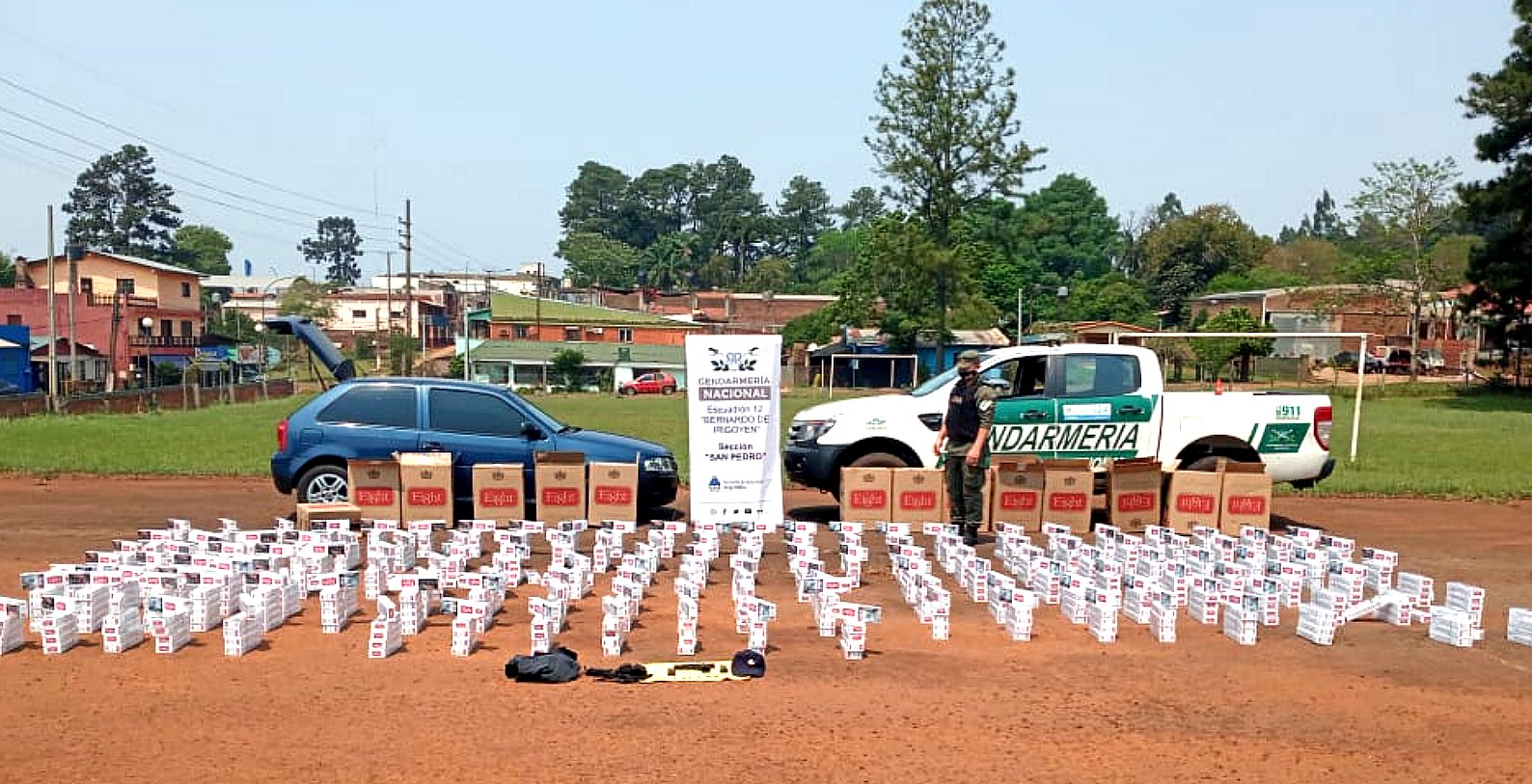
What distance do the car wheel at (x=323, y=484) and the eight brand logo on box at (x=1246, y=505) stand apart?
28.6ft

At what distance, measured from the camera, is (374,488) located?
469 inches

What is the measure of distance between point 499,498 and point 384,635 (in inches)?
187

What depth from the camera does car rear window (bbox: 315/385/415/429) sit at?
41.8 ft

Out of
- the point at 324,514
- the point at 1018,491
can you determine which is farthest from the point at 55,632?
the point at 1018,491

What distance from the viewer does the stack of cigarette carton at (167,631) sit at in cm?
731

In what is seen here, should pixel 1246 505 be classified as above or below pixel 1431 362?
above

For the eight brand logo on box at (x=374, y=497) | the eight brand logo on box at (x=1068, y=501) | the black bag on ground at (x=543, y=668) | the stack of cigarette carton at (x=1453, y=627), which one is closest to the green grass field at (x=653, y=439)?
the eight brand logo on box at (x=1068, y=501)

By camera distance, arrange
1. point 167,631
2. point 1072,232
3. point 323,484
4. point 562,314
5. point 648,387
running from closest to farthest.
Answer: point 167,631 < point 323,484 < point 648,387 < point 562,314 < point 1072,232

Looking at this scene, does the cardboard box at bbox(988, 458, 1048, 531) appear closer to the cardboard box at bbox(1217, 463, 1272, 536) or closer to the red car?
the cardboard box at bbox(1217, 463, 1272, 536)

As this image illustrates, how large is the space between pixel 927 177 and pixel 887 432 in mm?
52066

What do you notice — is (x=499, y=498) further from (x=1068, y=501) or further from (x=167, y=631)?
(x=1068, y=501)

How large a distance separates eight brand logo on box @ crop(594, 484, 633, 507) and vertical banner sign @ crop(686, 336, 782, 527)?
28.9 inches

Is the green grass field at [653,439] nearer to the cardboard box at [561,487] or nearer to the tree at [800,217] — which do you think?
the cardboard box at [561,487]

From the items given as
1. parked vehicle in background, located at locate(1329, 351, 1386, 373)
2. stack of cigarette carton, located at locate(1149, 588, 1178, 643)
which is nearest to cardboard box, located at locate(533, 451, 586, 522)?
stack of cigarette carton, located at locate(1149, 588, 1178, 643)
